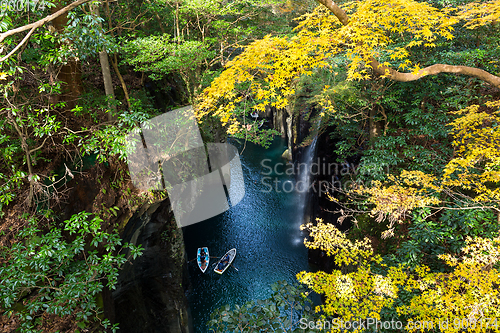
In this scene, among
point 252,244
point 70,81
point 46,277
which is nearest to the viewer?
point 46,277

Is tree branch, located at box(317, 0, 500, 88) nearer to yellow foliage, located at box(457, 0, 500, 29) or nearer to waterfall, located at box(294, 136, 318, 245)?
yellow foliage, located at box(457, 0, 500, 29)

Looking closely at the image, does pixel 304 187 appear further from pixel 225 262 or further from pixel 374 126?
pixel 374 126

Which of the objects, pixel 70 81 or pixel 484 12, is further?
pixel 70 81

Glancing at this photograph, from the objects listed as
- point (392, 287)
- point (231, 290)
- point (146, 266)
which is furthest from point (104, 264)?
point (231, 290)

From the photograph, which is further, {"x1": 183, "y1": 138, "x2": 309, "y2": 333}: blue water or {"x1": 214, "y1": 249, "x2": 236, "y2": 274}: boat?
{"x1": 214, "y1": 249, "x2": 236, "y2": 274}: boat

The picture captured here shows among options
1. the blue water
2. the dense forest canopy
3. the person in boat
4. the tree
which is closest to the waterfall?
the blue water

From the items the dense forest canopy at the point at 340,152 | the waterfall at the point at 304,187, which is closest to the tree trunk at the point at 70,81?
the dense forest canopy at the point at 340,152

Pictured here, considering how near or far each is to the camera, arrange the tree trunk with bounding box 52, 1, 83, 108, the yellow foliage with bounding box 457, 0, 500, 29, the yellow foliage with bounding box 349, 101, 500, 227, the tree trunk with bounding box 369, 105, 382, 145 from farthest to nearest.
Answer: the tree trunk with bounding box 369, 105, 382, 145 → the tree trunk with bounding box 52, 1, 83, 108 → the yellow foliage with bounding box 349, 101, 500, 227 → the yellow foliage with bounding box 457, 0, 500, 29

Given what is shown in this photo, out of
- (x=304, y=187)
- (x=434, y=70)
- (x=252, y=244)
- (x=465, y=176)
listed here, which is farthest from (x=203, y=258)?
(x=434, y=70)
